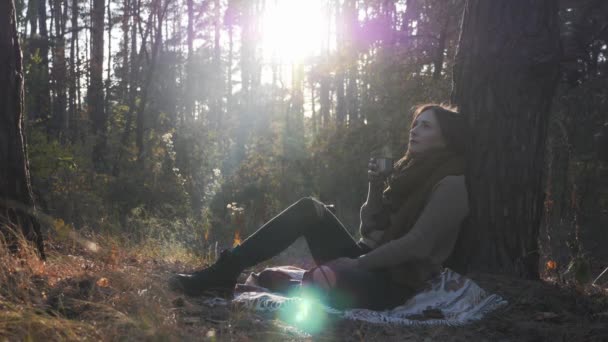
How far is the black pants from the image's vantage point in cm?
313

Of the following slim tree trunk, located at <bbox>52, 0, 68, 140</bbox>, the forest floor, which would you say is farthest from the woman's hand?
slim tree trunk, located at <bbox>52, 0, 68, 140</bbox>

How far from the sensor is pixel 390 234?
336 centimetres

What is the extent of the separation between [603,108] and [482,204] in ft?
22.6

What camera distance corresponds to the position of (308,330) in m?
2.85

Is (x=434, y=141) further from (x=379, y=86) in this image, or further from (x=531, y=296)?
(x=379, y=86)

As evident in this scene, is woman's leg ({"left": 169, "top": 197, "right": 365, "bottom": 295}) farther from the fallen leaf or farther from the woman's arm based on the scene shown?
the woman's arm

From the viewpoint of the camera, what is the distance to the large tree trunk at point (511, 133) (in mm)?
3816

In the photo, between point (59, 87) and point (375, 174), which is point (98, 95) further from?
point (375, 174)

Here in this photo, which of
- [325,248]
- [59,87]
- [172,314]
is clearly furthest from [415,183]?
[59,87]

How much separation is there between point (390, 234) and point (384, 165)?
47 centimetres

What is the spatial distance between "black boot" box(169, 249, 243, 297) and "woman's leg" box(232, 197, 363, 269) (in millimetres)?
56

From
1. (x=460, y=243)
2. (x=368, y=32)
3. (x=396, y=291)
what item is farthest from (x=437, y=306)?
(x=368, y=32)

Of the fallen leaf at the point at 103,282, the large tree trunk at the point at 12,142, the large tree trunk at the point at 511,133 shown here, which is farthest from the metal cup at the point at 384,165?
the large tree trunk at the point at 12,142

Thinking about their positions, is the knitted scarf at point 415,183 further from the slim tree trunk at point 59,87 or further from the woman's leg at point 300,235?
the slim tree trunk at point 59,87
